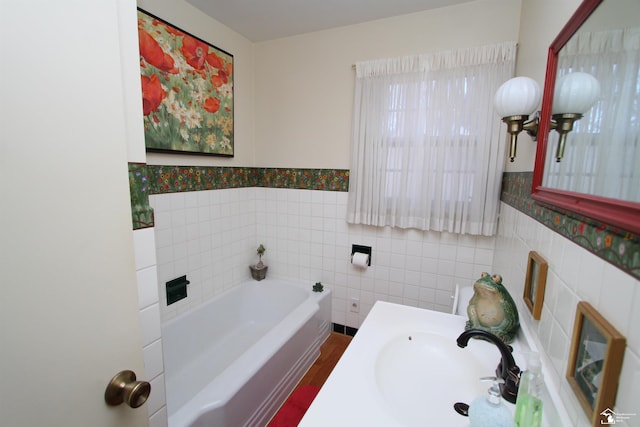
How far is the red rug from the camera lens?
4.43 ft

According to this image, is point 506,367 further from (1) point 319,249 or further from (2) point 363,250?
(1) point 319,249

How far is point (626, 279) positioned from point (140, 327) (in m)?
0.97

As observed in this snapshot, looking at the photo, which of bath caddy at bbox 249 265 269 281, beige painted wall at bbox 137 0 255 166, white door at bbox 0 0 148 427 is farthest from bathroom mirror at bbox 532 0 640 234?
bath caddy at bbox 249 265 269 281

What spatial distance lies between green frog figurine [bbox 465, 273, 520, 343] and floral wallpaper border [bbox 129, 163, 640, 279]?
29cm

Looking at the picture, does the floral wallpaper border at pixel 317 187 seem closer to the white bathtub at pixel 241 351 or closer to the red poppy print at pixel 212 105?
the red poppy print at pixel 212 105

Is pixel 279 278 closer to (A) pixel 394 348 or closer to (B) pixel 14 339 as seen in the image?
(A) pixel 394 348

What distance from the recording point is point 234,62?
232 cm

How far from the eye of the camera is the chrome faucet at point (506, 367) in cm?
76

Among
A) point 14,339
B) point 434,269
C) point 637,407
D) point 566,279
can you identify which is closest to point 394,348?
point 566,279

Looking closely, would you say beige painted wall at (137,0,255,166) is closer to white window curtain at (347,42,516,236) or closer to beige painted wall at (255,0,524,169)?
beige painted wall at (255,0,524,169)

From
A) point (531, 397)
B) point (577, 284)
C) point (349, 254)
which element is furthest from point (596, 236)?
point (349, 254)

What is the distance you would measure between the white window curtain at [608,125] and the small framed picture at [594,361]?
221 millimetres

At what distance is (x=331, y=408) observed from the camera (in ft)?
2.40

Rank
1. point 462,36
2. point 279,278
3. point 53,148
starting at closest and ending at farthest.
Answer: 1. point 53,148
2. point 462,36
3. point 279,278
